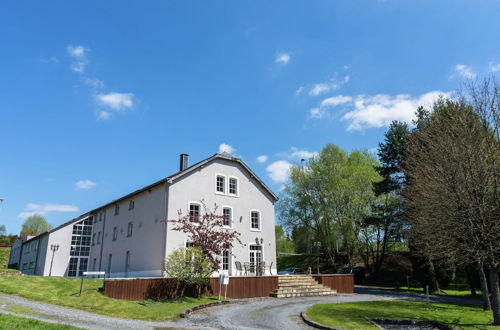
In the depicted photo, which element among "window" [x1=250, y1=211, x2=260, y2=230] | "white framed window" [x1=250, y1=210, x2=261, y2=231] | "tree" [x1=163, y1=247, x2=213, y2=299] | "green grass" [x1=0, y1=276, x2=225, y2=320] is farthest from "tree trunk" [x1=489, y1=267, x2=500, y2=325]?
"window" [x1=250, y1=211, x2=260, y2=230]

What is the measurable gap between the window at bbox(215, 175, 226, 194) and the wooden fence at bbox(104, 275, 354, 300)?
7.50m

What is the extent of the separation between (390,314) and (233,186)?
15305 millimetres

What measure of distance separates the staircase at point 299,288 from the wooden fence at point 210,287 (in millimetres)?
578

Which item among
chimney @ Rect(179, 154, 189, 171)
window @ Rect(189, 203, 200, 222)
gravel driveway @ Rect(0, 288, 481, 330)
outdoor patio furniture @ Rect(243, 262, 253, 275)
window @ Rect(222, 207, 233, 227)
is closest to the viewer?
gravel driveway @ Rect(0, 288, 481, 330)

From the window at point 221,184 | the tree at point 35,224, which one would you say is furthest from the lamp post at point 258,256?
the tree at point 35,224

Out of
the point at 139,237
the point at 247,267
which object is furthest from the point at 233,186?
the point at 139,237

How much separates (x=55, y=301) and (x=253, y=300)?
32.3 feet

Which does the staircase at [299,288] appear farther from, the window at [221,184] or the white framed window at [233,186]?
the window at [221,184]

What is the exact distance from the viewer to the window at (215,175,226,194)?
90.4 feet

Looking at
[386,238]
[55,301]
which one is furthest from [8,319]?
[386,238]

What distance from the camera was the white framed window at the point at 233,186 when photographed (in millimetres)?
28203

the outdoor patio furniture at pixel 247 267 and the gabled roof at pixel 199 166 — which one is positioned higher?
the gabled roof at pixel 199 166

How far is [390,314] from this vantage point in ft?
51.5

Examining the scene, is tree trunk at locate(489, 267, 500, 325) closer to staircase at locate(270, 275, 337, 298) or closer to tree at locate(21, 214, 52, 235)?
staircase at locate(270, 275, 337, 298)
